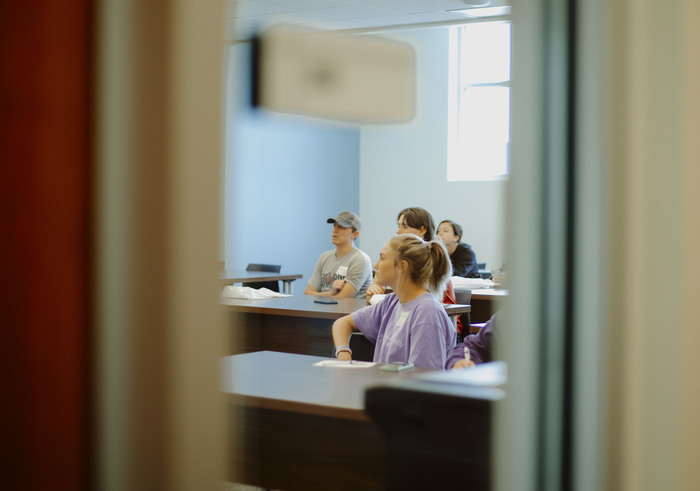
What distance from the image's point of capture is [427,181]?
9.92 m

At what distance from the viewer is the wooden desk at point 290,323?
15.2 feet

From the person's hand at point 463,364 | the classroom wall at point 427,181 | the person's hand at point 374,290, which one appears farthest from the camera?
the classroom wall at point 427,181

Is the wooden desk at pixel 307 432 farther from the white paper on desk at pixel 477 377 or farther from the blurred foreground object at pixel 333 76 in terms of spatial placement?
the blurred foreground object at pixel 333 76

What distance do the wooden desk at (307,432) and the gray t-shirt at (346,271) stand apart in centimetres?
307

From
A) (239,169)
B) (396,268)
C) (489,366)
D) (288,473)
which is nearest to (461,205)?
(396,268)

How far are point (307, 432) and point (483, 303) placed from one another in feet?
12.0

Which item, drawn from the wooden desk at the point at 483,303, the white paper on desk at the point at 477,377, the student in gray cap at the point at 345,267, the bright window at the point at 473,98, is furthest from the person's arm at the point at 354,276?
the white paper on desk at the point at 477,377

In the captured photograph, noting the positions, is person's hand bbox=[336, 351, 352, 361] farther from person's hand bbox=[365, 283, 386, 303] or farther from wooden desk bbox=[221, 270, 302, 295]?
wooden desk bbox=[221, 270, 302, 295]

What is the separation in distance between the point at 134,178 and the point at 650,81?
85 centimetres

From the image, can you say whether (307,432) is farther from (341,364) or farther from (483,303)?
(483,303)

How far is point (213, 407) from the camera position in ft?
2.71

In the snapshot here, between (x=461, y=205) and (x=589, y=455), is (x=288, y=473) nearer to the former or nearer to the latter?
(x=589, y=455)

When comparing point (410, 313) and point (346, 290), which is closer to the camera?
point (410, 313)

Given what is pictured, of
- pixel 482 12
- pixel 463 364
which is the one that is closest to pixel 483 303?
pixel 463 364
